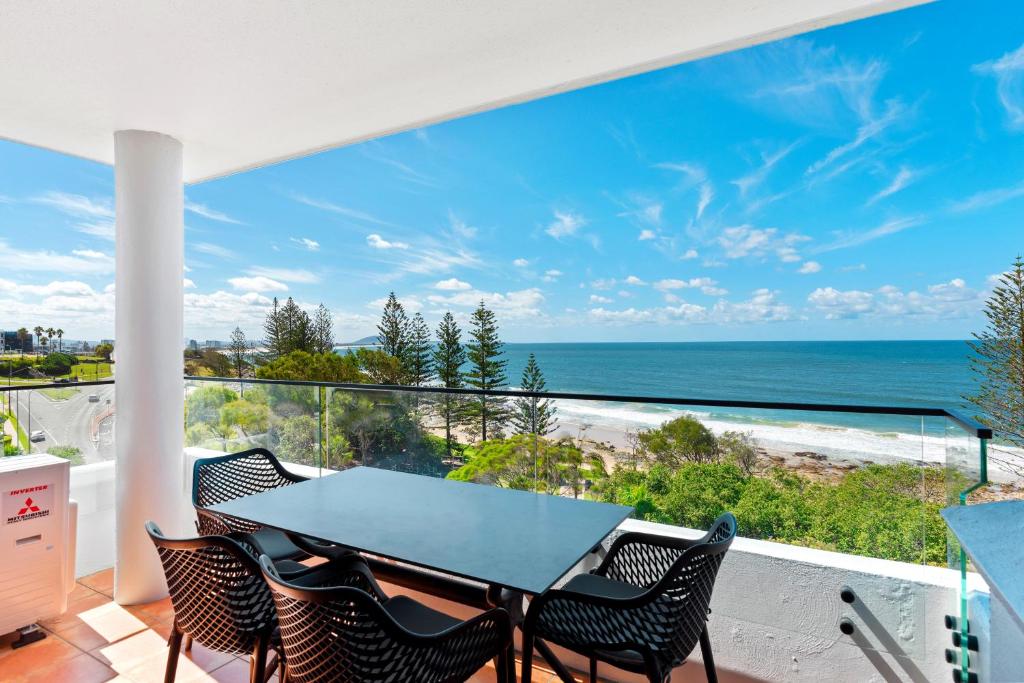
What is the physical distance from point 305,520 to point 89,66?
2242 millimetres

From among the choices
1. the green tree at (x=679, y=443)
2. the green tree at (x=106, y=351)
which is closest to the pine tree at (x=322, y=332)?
the green tree at (x=106, y=351)

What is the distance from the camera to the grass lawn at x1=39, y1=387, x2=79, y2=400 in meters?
3.85

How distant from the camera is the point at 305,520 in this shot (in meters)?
2.02

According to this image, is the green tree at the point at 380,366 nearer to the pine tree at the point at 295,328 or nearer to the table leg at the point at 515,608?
the pine tree at the point at 295,328

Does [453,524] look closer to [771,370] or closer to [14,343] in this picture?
[14,343]

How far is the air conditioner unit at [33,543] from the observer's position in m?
2.80

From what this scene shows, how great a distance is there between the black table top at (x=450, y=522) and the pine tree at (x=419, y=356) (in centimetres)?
2434

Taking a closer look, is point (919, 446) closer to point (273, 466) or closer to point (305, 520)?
point (305, 520)

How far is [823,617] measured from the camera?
2.20 metres

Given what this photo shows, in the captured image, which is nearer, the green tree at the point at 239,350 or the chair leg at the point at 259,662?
the chair leg at the point at 259,662

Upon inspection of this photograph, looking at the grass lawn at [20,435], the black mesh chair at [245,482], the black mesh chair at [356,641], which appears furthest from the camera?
the grass lawn at [20,435]

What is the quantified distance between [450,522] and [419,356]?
2719 cm

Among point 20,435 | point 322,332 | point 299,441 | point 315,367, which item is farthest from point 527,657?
point 322,332

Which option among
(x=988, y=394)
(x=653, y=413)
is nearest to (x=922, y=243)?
(x=988, y=394)
